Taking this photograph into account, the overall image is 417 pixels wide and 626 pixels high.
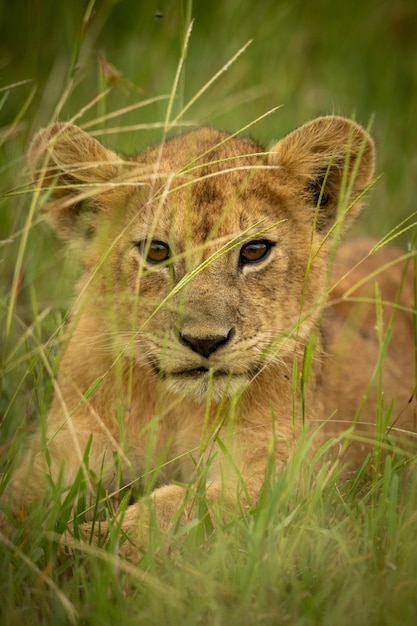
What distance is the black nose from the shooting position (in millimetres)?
3067

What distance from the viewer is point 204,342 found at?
10.1 ft

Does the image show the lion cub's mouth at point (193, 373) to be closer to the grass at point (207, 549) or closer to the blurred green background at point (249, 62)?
the grass at point (207, 549)

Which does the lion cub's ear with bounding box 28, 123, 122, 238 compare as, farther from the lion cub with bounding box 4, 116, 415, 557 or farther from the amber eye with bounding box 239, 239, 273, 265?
the amber eye with bounding box 239, 239, 273, 265

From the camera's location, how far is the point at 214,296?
10.6 ft

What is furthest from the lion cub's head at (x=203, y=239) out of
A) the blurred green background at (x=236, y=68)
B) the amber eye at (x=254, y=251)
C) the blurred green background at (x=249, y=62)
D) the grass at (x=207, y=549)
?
the blurred green background at (x=249, y=62)

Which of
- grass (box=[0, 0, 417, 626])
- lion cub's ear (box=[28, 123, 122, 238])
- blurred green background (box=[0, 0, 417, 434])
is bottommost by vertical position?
grass (box=[0, 0, 417, 626])

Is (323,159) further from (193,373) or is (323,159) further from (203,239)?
(193,373)

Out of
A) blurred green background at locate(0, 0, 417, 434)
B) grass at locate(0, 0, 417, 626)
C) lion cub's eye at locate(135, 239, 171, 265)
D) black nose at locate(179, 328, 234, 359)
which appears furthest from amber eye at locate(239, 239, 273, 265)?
blurred green background at locate(0, 0, 417, 434)

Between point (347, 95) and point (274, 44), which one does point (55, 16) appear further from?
point (347, 95)

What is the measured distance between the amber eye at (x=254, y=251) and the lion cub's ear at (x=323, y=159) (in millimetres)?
308

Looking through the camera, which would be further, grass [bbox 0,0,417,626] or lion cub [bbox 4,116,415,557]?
lion cub [bbox 4,116,415,557]

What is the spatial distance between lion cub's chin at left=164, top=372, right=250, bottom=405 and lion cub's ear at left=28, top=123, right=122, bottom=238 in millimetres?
850

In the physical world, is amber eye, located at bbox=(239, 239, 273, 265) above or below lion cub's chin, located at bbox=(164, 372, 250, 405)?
above

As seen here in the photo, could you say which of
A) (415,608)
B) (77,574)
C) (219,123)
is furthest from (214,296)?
(219,123)
